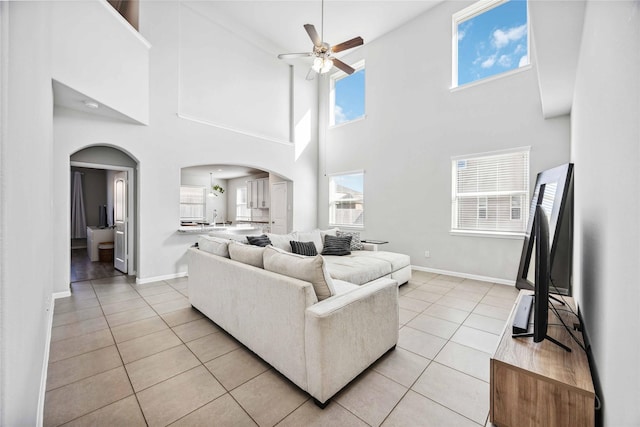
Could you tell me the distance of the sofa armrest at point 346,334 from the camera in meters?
1.62

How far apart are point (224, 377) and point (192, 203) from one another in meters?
8.63

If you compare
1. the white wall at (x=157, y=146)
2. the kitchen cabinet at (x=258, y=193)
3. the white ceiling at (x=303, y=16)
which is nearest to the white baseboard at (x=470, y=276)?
the white wall at (x=157, y=146)

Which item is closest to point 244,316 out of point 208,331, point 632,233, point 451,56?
point 208,331

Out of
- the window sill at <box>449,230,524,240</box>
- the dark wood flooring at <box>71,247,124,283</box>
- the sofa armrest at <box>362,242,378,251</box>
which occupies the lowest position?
the dark wood flooring at <box>71,247,124,283</box>

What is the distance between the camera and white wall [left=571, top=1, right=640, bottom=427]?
80 cm

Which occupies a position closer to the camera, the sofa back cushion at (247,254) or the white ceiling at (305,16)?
the sofa back cushion at (247,254)

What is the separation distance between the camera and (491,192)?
441cm

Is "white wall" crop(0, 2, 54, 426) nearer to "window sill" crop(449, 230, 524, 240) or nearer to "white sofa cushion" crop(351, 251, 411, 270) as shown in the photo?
"white sofa cushion" crop(351, 251, 411, 270)

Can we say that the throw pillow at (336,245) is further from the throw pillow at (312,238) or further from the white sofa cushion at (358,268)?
the white sofa cushion at (358,268)

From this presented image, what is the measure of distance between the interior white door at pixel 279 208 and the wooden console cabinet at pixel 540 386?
19.0 feet

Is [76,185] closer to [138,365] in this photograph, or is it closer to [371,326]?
[138,365]

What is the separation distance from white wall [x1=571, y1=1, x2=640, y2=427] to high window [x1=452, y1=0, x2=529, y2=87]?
3.31m

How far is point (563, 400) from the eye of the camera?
125 centimetres

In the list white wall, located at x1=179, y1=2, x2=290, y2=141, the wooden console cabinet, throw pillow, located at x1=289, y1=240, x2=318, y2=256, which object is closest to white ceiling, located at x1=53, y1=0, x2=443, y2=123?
white wall, located at x1=179, y1=2, x2=290, y2=141
